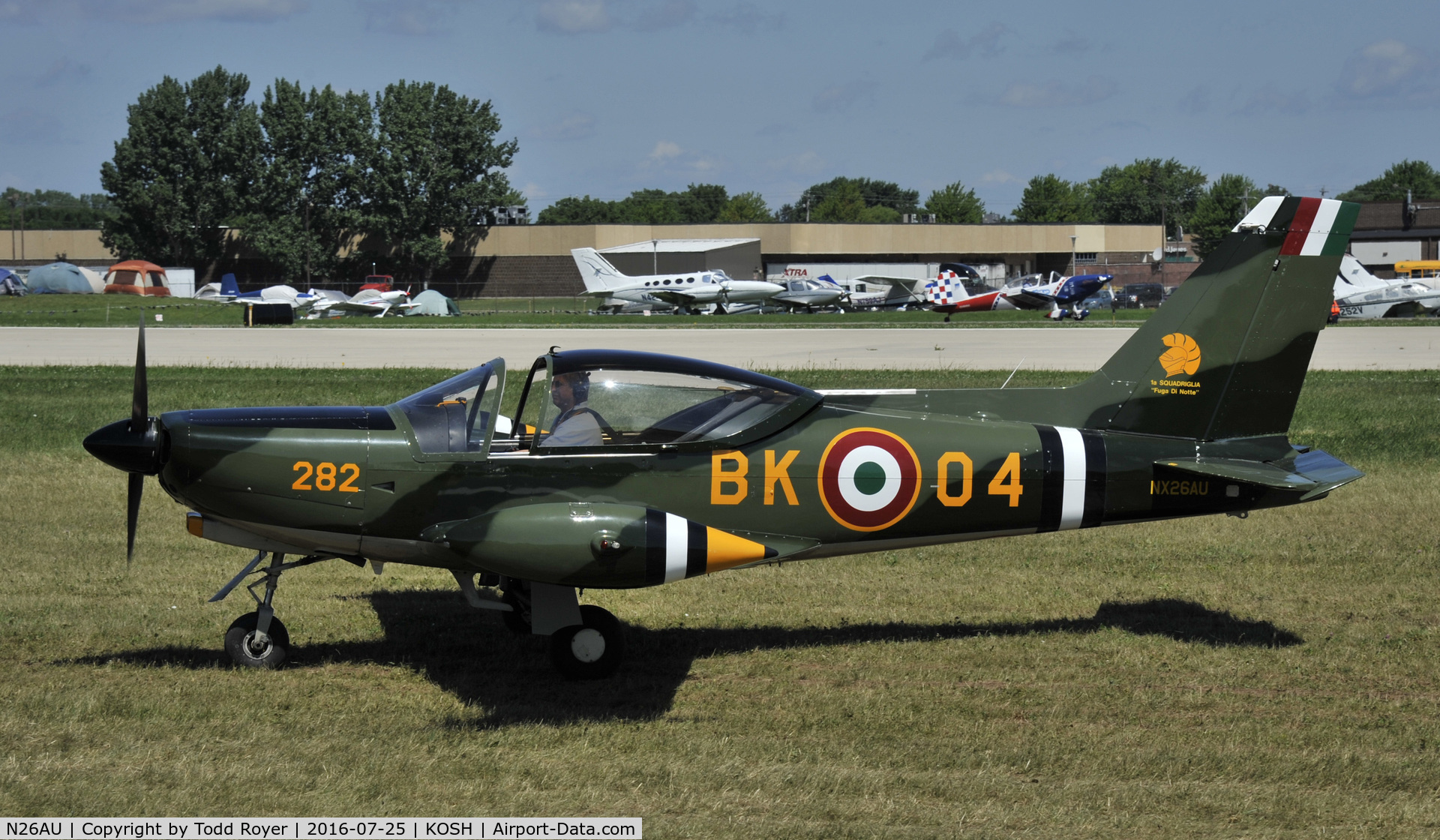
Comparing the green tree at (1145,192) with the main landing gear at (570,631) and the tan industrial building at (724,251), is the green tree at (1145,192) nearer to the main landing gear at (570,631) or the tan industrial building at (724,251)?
the tan industrial building at (724,251)

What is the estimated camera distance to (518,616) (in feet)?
26.4

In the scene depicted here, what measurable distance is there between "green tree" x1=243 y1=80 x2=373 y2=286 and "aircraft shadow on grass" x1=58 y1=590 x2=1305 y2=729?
246ft

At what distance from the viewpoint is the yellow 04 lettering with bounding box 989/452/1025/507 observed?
7.25 m

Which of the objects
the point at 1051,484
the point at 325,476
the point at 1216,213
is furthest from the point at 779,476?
the point at 1216,213

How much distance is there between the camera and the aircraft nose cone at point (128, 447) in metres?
6.28

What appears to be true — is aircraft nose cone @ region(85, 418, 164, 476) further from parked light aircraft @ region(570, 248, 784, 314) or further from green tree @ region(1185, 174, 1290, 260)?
green tree @ region(1185, 174, 1290, 260)

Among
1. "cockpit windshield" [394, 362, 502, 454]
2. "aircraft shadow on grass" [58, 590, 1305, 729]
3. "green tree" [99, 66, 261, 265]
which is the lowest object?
"aircraft shadow on grass" [58, 590, 1305, 729]

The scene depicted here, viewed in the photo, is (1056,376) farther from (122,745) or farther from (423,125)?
(423,125)

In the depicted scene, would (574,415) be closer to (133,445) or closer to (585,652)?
(585,652)

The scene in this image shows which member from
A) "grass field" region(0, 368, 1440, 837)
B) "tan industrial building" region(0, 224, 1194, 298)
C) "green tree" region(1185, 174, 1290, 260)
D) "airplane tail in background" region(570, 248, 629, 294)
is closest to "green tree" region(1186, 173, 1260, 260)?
"green tree" region(1185, 174, 1290, 260)

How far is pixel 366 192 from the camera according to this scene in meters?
78.9

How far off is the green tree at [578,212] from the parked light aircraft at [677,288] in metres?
98.6

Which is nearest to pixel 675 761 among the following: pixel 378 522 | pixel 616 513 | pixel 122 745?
pixel 616 513

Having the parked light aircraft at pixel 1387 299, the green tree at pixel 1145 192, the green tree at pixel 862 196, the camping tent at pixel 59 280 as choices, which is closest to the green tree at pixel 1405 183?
the green tree at pixel 1145 192
